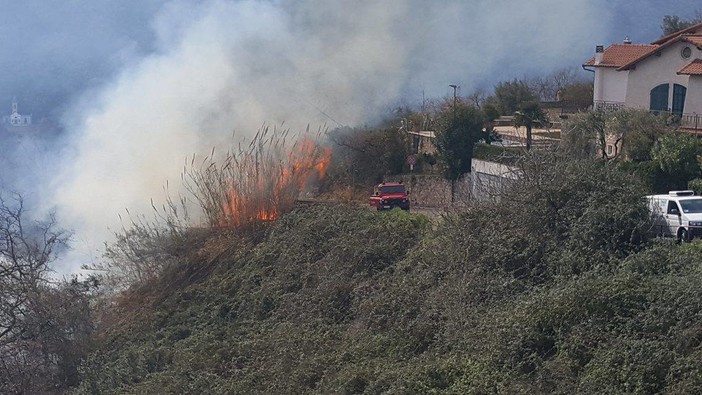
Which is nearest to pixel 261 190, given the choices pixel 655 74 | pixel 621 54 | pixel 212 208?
pixel 212 208

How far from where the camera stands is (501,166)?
3145 centimetres

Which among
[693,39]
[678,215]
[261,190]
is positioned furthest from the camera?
[693,39]

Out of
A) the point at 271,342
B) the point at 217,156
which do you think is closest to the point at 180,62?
the point at 217,156

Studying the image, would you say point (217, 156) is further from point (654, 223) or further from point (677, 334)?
point (677, 334)

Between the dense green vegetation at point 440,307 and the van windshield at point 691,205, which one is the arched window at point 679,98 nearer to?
the dense green vegetation at point 440,307

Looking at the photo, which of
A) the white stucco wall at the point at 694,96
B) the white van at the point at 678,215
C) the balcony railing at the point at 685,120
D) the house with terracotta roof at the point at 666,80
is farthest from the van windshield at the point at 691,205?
the white stucco wall at the point at 694,96

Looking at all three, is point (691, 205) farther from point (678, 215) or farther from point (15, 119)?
point (15, 119)

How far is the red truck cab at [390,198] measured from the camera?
109 feet

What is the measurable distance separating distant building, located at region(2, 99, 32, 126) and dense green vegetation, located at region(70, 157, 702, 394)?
34796 mm

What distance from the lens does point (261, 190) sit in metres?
33.3

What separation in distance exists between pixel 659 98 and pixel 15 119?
43.4 m

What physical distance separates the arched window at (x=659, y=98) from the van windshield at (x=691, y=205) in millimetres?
13140

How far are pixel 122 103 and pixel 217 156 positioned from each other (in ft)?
30.6

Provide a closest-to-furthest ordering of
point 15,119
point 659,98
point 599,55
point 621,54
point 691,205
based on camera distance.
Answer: point 691,205, point 659,98, point 599,55, point 621,54, point 15,119
